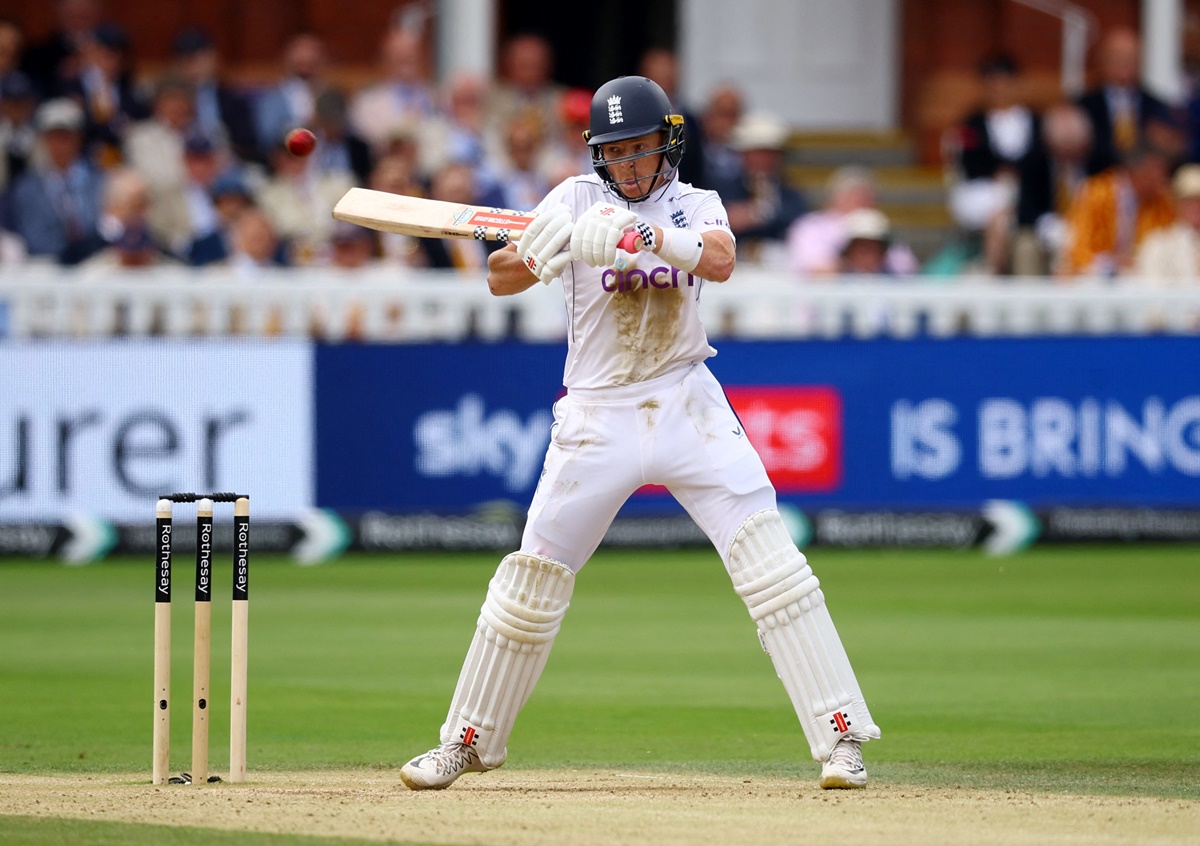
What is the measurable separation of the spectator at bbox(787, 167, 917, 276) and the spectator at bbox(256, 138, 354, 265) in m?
3.22

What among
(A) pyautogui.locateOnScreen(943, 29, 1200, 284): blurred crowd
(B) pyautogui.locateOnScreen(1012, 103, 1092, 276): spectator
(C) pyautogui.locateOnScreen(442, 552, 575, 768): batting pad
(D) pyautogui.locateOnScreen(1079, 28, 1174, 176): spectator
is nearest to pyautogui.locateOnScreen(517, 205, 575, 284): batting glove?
(C) pyautogui.locateOnScreen(442, 552, 575, 768): batting pad

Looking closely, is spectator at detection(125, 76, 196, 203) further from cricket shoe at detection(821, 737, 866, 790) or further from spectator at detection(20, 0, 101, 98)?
cricket shoe at detection(821, 737, 866, 790)

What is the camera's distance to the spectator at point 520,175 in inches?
566

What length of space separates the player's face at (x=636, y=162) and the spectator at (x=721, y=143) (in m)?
8.88

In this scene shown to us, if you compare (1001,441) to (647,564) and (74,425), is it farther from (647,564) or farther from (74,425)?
(74,425)

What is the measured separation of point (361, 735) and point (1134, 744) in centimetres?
264

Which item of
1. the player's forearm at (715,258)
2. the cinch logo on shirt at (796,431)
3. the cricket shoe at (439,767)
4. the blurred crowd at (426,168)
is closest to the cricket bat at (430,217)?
the player's forearm at (715,258)

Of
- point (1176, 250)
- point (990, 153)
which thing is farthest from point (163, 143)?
point (1176, 250)

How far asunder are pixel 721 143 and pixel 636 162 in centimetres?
931

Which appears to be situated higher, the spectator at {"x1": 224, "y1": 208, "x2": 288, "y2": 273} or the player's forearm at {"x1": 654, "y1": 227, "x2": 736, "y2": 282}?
the spectator at {"x1": 224, "y1": 208, "x2": 288, "y2": 273}

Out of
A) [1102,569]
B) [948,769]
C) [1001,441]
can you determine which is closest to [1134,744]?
[948,769]

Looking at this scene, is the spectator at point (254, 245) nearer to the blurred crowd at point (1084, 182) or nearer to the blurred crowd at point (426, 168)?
the blurred crowd at point (426, 168)

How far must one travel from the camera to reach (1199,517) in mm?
13266

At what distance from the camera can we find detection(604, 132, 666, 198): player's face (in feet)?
19.6
